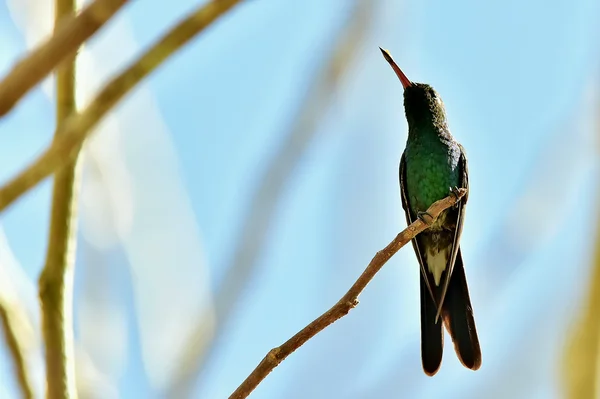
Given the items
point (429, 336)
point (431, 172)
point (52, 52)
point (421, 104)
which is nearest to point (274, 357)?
point (52, 52)

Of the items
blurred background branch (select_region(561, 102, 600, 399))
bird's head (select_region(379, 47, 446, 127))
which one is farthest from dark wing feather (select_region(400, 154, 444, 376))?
blurred background branch (select_region(561, 102, 600, 399))

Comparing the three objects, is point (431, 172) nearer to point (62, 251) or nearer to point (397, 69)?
point (397, 69)

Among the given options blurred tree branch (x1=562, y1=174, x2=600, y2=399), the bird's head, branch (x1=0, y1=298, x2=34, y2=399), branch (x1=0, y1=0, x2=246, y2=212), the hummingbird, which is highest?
the bird's head

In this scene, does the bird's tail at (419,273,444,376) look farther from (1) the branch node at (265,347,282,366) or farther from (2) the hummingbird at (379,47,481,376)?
(1) the branch node at (265,347,282,366)

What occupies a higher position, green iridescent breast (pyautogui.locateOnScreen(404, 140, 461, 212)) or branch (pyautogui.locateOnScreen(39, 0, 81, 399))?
green iridescent breast (pyautogui.locateOnScreen(404, 140, 461, 212))

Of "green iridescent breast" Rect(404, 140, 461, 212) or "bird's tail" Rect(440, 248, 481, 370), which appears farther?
"green iridescent breast" Rect(404, 140, 461, 212)

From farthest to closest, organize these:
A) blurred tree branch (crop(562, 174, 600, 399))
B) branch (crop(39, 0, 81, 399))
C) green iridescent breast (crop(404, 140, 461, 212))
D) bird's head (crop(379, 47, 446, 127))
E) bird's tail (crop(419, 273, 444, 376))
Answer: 1. bird's head (crop(379, 47, 446, 127))
2. green iridescent breast (crop(404, 140, 461, 212))
3. bird's tail (crop(419, 273, 444, 376))
4. branch (crop(39, 0, 81, 399))
5. blurred tree branch (crop(562, 174, 600, 399))

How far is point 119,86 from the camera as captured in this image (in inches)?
60.8

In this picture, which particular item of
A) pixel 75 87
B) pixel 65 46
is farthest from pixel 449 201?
pixel 65 46

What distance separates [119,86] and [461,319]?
4853mm

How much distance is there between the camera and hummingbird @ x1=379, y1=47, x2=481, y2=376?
5.65 meters

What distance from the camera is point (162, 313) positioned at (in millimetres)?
5797

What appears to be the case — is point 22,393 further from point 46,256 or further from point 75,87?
point 75,87

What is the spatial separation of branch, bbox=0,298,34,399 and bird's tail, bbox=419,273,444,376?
3.15 meters
